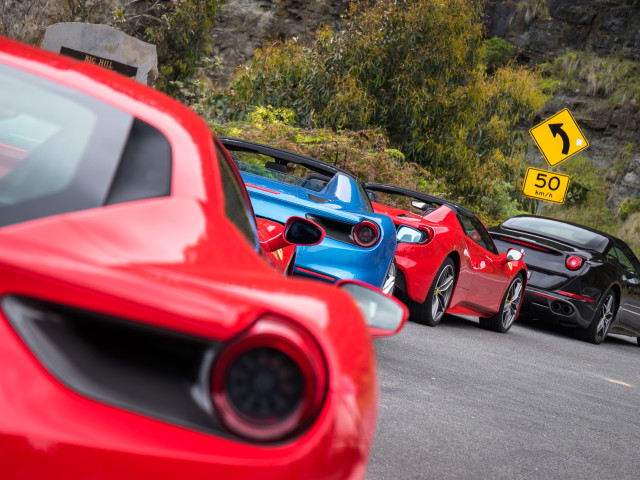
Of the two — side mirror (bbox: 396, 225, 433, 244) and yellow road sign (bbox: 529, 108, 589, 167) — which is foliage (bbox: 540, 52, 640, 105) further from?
side mirror (bbox: 396, 225, 433, 244)

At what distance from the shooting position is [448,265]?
8.25 m

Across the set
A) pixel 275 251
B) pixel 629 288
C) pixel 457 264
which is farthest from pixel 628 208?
pixel 275 251

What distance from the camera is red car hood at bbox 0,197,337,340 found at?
50.3 inches

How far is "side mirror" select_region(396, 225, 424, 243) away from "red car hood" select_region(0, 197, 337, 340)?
6433 mm

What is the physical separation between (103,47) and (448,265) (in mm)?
7497

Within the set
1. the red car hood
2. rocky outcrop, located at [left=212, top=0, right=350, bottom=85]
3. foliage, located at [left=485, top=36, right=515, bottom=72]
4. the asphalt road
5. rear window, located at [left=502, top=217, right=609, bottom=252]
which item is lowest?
the asphalt road

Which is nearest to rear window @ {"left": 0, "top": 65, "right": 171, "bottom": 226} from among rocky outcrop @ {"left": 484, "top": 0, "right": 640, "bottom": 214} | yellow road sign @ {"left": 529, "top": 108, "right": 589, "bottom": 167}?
yellow road sign @ {"left": 529, "top": 108, "right": 589, "bottom": 167}

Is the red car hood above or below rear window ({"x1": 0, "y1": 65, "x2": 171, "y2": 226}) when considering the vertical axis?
below

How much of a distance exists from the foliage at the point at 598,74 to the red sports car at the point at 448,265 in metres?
36.0

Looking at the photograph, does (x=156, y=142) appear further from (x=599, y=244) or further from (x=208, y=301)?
(x=599, y=244)

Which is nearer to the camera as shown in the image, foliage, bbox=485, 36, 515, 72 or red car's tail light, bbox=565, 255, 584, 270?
red car's tail light, bbox=565, 255, 584, 270

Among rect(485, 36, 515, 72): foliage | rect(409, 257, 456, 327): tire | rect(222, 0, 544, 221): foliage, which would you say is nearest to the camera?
rect(409, 257, 456, 327): tire

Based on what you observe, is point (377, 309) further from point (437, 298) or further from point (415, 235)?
point (437, 298)

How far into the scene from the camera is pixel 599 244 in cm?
1141
